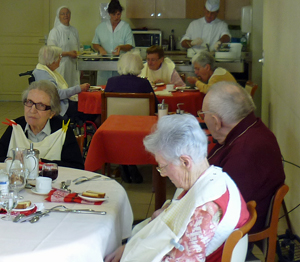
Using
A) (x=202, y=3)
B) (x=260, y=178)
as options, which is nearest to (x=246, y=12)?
(x=202, y=3)

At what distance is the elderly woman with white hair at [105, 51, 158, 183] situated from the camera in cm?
434

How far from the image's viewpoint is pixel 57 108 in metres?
2.77

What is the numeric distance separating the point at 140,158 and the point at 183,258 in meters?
1.97

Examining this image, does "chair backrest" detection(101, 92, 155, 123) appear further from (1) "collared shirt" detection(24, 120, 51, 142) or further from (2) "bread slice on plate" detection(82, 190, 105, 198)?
(2) "bread slice on plate" detection(82, 190, 105, 198)

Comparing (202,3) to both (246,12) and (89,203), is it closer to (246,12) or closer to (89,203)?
(246,12)

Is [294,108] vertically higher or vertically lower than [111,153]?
higher

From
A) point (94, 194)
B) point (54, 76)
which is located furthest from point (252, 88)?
point (94, 194)

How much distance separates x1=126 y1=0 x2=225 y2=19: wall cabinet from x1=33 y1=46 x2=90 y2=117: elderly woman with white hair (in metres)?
3.63

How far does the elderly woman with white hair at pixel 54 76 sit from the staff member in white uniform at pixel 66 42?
1978mm

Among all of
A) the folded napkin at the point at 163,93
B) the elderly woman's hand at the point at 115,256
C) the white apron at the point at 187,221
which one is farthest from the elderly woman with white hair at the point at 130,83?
the white apron at the point at 187,221

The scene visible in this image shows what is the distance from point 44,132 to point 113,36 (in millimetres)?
4455

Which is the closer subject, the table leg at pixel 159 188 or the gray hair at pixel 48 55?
the table leg at pixel 159 188

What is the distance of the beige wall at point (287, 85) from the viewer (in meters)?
2.95

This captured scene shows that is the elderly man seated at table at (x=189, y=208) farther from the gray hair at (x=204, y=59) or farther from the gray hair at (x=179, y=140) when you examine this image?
the gray hair at (x=204, y=59)
